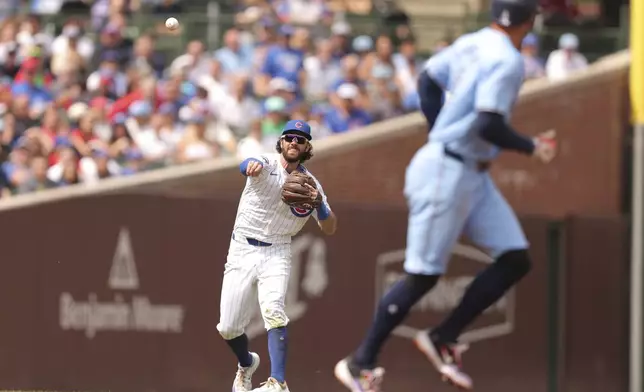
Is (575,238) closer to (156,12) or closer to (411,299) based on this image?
(411,299)

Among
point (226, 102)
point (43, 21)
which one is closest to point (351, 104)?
point (226, 102)

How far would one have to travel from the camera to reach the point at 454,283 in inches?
468

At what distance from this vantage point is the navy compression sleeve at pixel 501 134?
8.79 m

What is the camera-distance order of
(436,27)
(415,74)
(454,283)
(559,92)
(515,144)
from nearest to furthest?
1. (515,144)
2. (454,283)
3. (559,92)
4. (415,74)
5. (436,27)

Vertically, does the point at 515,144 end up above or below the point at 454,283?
above

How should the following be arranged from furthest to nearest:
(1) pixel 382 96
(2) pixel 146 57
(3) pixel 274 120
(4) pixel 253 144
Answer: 1. (2) pixel 146 57
2. (1) pixel 382 96
3. (3) pixel 274 120
4. (4) pixel 253 144

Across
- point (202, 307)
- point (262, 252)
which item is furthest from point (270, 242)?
point (202, 307)

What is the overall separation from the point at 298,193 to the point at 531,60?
23.8 feet

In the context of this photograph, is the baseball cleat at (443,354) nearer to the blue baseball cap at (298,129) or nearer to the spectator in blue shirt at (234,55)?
the blue baseball cap at (298,129)

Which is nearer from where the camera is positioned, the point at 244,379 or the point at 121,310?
the point at 244,379

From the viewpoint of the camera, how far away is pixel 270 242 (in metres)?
8.43

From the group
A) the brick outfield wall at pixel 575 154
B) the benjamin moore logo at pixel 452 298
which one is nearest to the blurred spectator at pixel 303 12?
the brick outfield wall at pixel 575 154

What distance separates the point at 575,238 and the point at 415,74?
315 cm

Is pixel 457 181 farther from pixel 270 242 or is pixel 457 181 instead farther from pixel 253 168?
pixel 253 168
